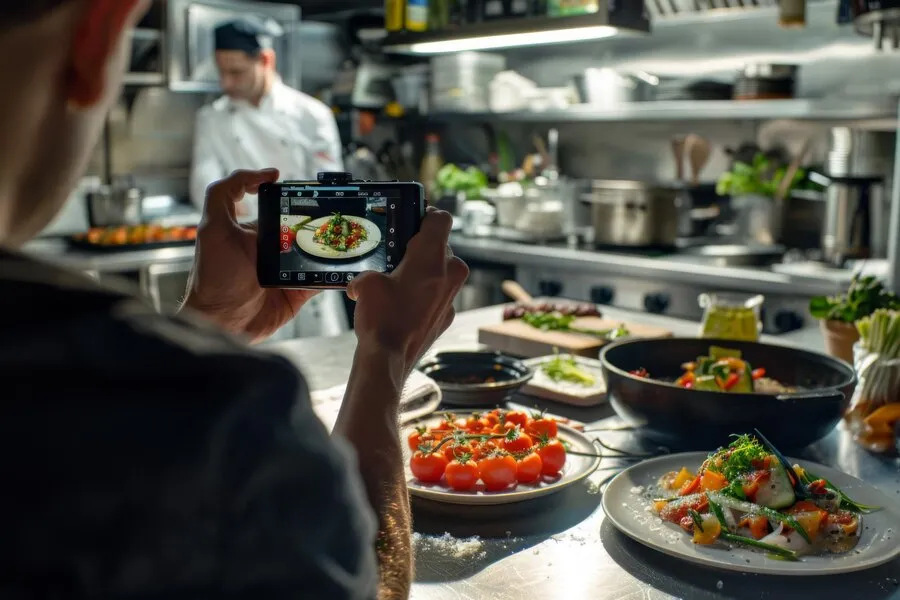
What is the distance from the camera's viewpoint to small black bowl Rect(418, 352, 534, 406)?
1692mm

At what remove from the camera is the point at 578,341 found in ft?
6.97

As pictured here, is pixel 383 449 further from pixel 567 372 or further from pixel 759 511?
pixel 567 372

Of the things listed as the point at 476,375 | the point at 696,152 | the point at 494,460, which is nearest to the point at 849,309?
the point at 476,375

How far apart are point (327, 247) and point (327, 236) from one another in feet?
0.05

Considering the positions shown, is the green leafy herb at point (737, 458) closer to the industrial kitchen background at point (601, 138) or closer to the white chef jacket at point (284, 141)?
the industrial kitchen background at point (601, 138)

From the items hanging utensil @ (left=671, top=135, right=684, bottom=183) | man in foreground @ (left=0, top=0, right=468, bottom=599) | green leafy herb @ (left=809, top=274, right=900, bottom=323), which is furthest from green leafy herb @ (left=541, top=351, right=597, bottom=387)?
hanging utensil @ (left=671, top=135, right=684, bottom=183)

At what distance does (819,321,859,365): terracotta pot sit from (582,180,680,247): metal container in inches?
83.2

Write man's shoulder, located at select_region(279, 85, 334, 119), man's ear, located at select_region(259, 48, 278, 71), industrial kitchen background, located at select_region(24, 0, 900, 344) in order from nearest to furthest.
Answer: industrial kitchen background, located at select_region(24, 0, 900, 344), man's ear, located at select_region(259, 48, 278, 71), man's shoulder, located at select_region(279, 85, 334, 119)

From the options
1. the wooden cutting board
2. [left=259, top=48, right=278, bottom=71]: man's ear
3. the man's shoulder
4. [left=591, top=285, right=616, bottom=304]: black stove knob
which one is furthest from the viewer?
the man's shoulder

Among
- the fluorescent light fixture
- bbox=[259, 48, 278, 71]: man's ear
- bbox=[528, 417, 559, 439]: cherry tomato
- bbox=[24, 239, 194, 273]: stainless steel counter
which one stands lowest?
bbox=[24, 239, 194, 273]: stainless steel counter

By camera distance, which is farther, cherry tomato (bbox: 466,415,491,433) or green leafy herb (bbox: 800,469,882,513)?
cherry tomato (bbox: 466,415,491,433)

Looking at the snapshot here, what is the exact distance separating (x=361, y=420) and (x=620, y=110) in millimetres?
3600

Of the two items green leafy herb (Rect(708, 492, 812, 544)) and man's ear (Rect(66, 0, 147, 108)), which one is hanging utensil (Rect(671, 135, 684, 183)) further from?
man's ear (Rect(66, 0, 147, 108))

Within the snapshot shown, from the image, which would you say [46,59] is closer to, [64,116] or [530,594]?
[64,116]
